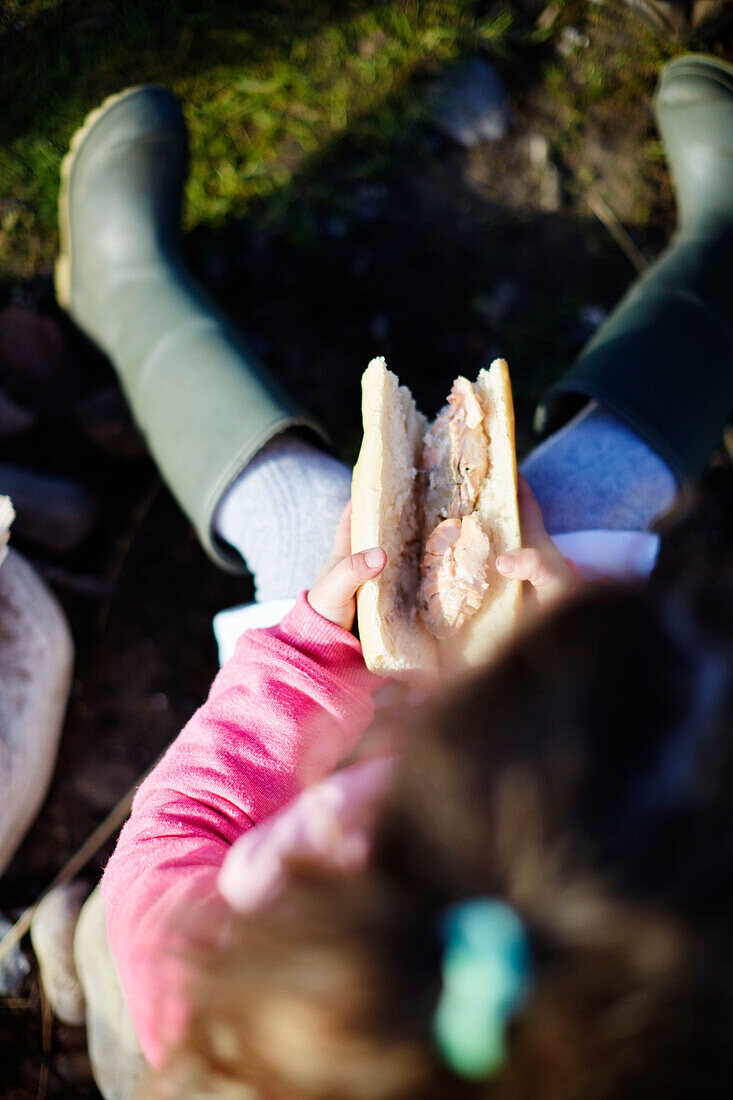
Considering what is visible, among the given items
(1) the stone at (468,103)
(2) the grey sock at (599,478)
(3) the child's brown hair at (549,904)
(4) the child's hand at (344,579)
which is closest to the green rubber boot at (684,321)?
(2) the grey sock at (599,478)

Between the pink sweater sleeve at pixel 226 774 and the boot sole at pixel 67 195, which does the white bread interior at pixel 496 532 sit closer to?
the pink sweater sleeve at pixel 226 774

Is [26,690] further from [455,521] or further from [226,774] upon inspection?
[455,521]

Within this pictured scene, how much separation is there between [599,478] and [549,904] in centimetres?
140

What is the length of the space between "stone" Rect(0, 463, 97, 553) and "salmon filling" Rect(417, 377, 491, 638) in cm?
126

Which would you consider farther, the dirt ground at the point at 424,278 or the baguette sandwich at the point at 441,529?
the dirt ground at the point at 424,278

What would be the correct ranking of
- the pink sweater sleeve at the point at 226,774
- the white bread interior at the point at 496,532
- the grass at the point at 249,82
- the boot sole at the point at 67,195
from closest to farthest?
the pink sweater sleeve at the point at 226,774, the white bread interior at the point at 496,532, the boot sole at the point at 67,195, the grass at the point at 249,82

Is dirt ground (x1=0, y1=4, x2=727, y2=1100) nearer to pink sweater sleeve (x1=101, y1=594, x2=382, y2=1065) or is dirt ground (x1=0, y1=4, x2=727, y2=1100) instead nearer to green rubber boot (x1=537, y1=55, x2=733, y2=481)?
green rubber boot (x1=537, y1=55, x2=733, y2=481)

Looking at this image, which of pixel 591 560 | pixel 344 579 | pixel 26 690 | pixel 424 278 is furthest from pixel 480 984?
pixel 424 278

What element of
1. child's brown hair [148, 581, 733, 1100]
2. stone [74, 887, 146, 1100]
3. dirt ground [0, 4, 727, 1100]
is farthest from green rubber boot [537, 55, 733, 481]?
stone [74, 887, 146, 1100]

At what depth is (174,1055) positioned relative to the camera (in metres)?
1.09

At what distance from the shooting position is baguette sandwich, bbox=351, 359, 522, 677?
4.65ft

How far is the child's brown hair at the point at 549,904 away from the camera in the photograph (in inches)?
30.4

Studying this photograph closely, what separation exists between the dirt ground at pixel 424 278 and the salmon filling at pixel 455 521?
885 millimetres

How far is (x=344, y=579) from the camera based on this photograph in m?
1.43
